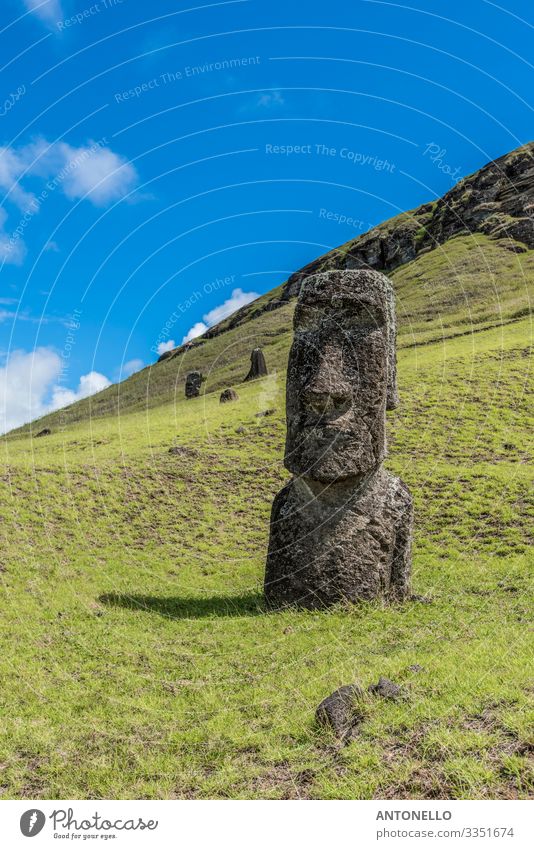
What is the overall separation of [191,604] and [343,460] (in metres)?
4.73

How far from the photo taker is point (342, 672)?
8688 millimetres

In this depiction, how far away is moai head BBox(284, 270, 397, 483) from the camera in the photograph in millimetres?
12141

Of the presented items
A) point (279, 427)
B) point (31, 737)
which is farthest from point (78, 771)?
point (279, 427)

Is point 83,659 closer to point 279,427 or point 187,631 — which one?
point 187,631

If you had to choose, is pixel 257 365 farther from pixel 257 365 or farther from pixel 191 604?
pixel 191 604

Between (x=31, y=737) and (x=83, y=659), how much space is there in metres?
2.90

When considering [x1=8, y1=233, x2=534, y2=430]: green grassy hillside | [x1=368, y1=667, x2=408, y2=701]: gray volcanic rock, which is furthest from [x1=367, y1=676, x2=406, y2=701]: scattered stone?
[x1=8, y1=233, x2=534, y2=430]: green grassy hillside

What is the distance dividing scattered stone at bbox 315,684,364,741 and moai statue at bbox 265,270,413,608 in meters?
4.81

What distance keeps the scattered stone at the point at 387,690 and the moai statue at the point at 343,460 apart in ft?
14.9

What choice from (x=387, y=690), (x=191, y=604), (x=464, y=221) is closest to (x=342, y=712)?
(x=387, y=690)

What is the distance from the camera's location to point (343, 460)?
39.7 ft

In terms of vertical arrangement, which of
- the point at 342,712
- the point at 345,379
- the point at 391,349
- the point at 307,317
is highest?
the point at 307,317

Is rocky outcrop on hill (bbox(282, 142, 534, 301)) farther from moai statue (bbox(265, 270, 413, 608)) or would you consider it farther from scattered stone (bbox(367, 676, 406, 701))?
scattered stone (bbox(367, 676, 406, 701))

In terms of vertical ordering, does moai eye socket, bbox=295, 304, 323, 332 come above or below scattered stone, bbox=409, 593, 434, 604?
above
